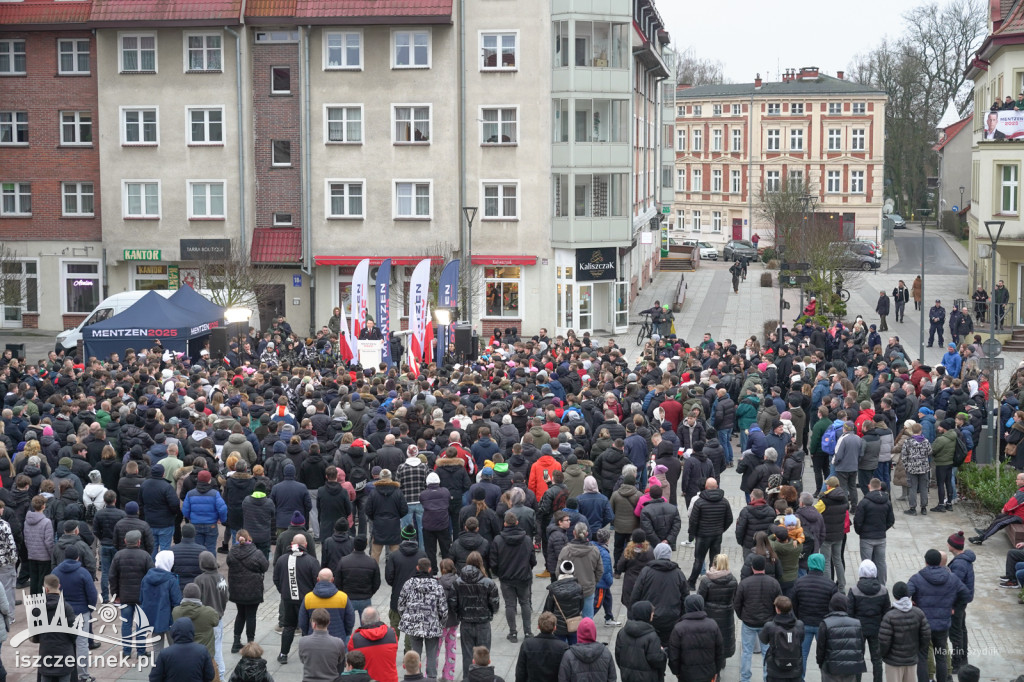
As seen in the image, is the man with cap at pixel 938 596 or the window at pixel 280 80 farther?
the window at pixel 280 80

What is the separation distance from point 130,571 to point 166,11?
1291 inches

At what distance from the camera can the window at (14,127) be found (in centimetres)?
4497

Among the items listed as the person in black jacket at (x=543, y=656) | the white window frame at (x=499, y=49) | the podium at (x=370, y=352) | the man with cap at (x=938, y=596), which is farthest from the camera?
the white window frame at (x=499, y=49)

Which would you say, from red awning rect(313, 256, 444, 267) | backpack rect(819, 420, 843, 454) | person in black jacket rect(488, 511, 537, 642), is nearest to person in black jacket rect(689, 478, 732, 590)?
person in black jacket rect(488, 511, 537, 642)

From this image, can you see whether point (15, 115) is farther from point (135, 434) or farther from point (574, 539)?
point (574, 539)

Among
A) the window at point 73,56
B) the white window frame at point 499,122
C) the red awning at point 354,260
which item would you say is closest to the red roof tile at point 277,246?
the red awning at point 354,260

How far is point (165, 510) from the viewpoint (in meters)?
16.4

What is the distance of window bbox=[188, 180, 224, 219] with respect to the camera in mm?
43750

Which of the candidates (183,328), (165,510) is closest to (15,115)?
(183,328)

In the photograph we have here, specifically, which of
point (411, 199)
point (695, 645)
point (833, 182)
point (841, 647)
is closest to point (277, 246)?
point (411, 199)

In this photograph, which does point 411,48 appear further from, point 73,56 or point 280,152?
point 73,56

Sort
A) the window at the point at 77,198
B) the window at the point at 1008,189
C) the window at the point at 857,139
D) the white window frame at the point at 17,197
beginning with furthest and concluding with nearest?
1. the window at the point at 857,139
2. the white window frame at the point at 17,197
3. the window at the point at 77,198
4. the window at the point at 1008,189

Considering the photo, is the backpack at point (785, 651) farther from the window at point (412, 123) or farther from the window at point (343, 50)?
the window at point (343, 50)

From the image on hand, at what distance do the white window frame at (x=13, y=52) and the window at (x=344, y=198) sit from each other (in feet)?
39.1
